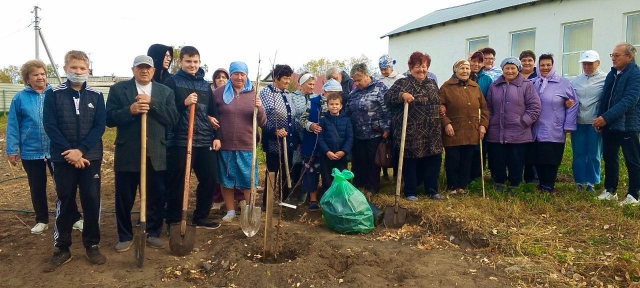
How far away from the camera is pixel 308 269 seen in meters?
Result: 3.88

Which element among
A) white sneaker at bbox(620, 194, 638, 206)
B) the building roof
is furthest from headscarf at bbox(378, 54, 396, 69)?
Result: the building roof

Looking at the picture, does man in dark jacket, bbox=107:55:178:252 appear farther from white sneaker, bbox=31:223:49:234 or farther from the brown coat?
the brown coat

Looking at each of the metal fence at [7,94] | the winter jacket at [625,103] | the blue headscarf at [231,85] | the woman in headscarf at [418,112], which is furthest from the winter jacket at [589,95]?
the metal fence at [7,94]

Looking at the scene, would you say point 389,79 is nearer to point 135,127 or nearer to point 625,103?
point 625,103

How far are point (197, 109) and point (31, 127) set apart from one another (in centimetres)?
164

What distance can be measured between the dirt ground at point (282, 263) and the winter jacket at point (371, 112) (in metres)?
1.26

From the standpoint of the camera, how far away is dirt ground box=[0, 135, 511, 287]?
373 cm

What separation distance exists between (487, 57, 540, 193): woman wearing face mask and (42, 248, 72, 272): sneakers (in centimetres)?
457

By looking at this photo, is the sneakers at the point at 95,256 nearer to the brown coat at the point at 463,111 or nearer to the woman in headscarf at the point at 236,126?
the woman in headscarf at the point at 236,126

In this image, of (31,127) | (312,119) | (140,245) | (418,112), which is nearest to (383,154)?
(418,112)

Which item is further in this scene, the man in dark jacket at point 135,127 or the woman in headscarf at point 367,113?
the woman in headscarf at point 367,113

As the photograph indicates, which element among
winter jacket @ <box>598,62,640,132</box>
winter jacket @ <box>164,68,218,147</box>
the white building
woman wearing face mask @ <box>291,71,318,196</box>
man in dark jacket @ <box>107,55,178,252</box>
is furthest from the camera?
the white building

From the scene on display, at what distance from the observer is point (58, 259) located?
13.3ft

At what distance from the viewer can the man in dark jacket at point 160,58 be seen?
4.85 m
